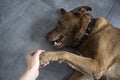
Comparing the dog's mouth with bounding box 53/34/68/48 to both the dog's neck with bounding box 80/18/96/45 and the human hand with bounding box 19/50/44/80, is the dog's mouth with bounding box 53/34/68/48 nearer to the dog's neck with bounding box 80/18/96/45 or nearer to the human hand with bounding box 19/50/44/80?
the dog's neck with bounding box 80/18/96/45

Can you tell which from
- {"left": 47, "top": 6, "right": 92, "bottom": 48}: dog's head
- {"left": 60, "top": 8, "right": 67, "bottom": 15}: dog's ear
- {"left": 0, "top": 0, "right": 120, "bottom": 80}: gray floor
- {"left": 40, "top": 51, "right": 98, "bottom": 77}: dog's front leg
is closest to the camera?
{"left": 40, "top": 51, "right": 98, "bottom": 77}: dog's front leg

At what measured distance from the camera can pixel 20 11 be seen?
2.63 meters

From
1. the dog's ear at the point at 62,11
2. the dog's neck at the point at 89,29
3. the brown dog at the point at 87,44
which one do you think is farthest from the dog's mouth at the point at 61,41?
the dog's ear at the point at 62,11

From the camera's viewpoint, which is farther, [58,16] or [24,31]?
[58,16]

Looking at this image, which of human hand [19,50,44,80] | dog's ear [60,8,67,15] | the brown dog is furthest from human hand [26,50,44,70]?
dog's ear [60,8,67,15]

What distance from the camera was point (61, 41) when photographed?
8.20 ft

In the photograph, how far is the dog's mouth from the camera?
2.46m

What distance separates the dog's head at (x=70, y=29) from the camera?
97.0 inches

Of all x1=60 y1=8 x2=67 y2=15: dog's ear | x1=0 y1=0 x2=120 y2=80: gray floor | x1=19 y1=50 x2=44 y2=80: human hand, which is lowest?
x1=0 y1=0 x2=120 y2=80: gray floor

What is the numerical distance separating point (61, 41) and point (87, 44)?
0.26 meters

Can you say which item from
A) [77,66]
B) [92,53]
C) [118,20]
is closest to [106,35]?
[92,53]

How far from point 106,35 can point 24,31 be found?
0.78 m

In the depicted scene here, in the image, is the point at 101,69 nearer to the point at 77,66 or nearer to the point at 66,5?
the point at 77,66

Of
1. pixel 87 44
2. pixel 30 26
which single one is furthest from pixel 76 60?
pixel 30 26
